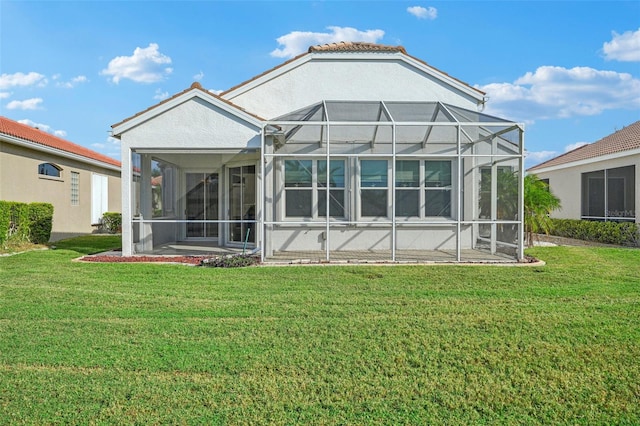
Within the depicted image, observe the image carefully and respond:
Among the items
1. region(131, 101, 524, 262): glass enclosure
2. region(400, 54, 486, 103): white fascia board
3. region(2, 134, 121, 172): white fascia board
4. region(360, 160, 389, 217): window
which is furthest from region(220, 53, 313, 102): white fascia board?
region(2, 134, 121, 172): white fascia board

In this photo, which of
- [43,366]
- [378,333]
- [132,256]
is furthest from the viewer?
[132,256]

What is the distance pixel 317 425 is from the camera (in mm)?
3396

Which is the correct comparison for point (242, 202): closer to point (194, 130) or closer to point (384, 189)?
point (194, 130)

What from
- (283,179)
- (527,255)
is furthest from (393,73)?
(527,255)

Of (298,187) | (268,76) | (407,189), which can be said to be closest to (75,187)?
(268,76)

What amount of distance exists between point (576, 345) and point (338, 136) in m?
8.84

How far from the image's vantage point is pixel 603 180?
57.7ft

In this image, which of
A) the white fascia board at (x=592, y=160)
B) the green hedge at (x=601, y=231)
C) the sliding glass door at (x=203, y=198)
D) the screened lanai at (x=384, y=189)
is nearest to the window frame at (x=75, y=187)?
the sliding glass door at (x=203, y=198)

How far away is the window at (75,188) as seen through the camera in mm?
20031

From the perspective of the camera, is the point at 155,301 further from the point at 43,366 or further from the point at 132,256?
the point at 132,256

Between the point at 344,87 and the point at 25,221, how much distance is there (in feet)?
38.3

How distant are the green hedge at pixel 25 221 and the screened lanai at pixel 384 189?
8608mm

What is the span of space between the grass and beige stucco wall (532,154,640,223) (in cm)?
987

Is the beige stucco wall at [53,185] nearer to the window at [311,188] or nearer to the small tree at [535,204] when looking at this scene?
the window at [311,188]
